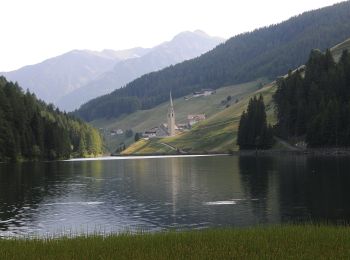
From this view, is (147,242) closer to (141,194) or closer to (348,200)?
(348,200)

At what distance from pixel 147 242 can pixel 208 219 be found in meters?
26.9

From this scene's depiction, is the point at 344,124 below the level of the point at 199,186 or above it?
above

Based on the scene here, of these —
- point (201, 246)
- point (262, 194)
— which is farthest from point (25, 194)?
point (201, 246)

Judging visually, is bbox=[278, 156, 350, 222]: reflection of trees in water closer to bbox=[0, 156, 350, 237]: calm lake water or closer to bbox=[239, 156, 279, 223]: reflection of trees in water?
bbox=[0, 156, 350, 237]: calm lake water

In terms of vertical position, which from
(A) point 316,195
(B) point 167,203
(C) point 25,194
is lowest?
(B) point 167,203

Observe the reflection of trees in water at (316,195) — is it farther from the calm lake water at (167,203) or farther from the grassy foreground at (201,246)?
the grassy foreground at (201,246)

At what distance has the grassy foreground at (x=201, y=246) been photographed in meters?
31.5

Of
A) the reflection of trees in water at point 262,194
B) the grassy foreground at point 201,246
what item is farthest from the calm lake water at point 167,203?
the grassy foreground at point 201,246

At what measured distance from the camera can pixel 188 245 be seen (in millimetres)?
35656

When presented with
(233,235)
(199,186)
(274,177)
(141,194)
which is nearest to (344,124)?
(274,177)

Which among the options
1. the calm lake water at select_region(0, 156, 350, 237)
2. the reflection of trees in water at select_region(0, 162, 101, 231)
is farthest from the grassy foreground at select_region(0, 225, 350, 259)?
the reflection of trees in water at select_region(0, 162, 101, 231)

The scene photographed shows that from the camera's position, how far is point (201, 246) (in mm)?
35000

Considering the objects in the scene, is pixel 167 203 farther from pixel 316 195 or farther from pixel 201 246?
pixel 201 246

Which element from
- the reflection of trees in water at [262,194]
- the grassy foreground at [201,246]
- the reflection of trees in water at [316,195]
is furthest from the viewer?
the reflection of trees in water at [262,194]
